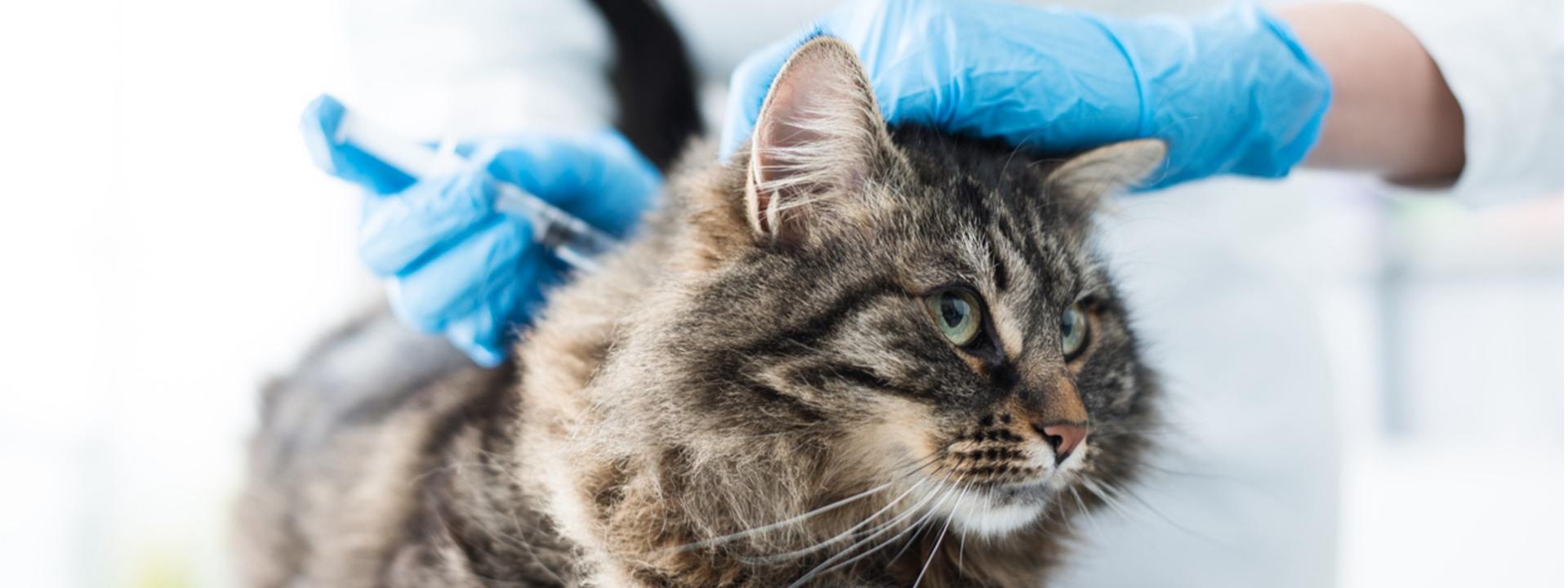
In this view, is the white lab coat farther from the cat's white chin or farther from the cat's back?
the cat's back

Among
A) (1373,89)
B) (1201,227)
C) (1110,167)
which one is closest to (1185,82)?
(1110,167)

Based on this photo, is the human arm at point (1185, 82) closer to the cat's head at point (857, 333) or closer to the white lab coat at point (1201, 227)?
the white lab coat at point (1201, 227)

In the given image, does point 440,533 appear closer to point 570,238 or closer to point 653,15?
point 570,238

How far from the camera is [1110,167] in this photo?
1226mm

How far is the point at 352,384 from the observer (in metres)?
1.59

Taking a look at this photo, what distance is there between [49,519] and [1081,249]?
6.69 ft

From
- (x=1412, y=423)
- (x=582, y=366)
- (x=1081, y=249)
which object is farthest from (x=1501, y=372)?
(x=582, y=366)

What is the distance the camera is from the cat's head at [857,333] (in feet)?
3.10

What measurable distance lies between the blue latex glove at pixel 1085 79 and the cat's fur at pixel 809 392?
0.18ft

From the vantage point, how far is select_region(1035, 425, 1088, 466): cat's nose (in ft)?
3.11

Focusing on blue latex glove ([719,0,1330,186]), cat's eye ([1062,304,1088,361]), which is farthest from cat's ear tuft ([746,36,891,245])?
cat's eye ([1062,304,1088,361])

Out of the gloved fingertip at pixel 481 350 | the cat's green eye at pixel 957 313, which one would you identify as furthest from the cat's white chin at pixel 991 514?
the gloved fingertip at pixel 481 350

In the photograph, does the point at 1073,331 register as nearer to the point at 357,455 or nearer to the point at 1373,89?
the point at 1373,89

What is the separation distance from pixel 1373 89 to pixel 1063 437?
0.81m
